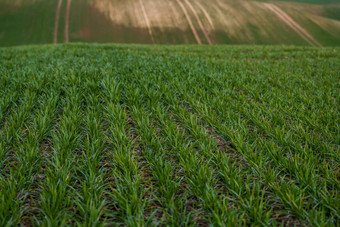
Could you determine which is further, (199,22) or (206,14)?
(206,14)

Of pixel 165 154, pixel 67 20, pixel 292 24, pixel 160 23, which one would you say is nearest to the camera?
pixel 165 154

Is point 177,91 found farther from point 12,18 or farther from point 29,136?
point 12,18

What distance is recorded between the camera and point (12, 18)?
34.5 meters

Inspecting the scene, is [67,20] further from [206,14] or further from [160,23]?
[206,14]

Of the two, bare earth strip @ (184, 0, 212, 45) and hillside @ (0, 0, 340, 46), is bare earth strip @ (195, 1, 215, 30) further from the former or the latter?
bare earth strip @ (184, 0, 212, 45)

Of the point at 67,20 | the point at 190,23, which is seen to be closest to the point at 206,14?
the point at 190,23

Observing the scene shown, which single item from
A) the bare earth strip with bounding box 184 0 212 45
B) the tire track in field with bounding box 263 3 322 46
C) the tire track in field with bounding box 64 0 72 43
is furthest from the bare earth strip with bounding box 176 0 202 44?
the tire track in field with bounding box 64 0 72 43

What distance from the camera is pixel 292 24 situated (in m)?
39.2

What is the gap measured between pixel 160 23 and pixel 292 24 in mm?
23563

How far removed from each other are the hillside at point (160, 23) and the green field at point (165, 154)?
3165 cm

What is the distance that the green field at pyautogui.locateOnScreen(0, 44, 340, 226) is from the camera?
1.64 meters

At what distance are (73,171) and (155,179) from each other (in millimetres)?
800

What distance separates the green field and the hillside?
104ft

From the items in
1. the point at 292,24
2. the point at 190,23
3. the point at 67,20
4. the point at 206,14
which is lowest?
the point at 292,24
